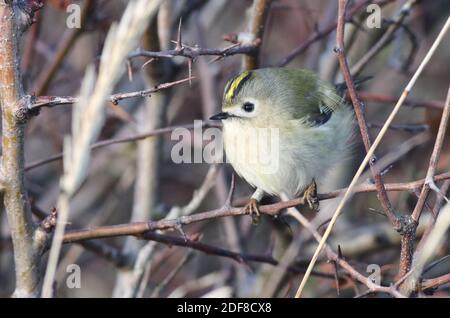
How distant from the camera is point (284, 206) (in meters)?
2.03

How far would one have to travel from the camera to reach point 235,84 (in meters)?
2.93

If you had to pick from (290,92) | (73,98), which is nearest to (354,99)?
(73,98)

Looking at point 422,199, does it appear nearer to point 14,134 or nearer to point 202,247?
point 202,247

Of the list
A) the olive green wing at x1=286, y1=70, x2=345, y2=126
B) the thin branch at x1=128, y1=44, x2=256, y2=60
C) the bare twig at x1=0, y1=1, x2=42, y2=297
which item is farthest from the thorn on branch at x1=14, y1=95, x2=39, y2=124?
the olive green wing at x1=286, y1=70, x2=345, y2=126

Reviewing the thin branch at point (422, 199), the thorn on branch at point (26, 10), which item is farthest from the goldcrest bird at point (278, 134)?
the thorn on branch at point (26, 10)

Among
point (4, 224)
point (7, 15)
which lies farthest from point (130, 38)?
point (4, 224)

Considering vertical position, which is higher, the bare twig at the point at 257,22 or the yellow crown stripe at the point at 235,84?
the bare twig at the point at 257,22

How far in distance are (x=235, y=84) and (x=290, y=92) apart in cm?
37

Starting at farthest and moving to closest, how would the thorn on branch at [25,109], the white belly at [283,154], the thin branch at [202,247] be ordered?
the white belly at [283,154], the thin branch at [202,247], the thorn on branch at [25,109]

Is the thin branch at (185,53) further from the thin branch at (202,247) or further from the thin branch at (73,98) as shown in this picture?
the thin branch at (202,247)

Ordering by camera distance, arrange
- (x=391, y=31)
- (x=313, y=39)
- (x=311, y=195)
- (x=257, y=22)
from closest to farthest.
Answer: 1. (x=311, y=195)
2. (x=257, y=22)
3. (x=313, y=39)
4. (x=391, y=31)

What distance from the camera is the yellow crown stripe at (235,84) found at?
2.91 m

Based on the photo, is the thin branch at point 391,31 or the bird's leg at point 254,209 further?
the thin branch at point 391,31

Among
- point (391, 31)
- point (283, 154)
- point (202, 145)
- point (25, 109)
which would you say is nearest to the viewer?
point (25, 109)
